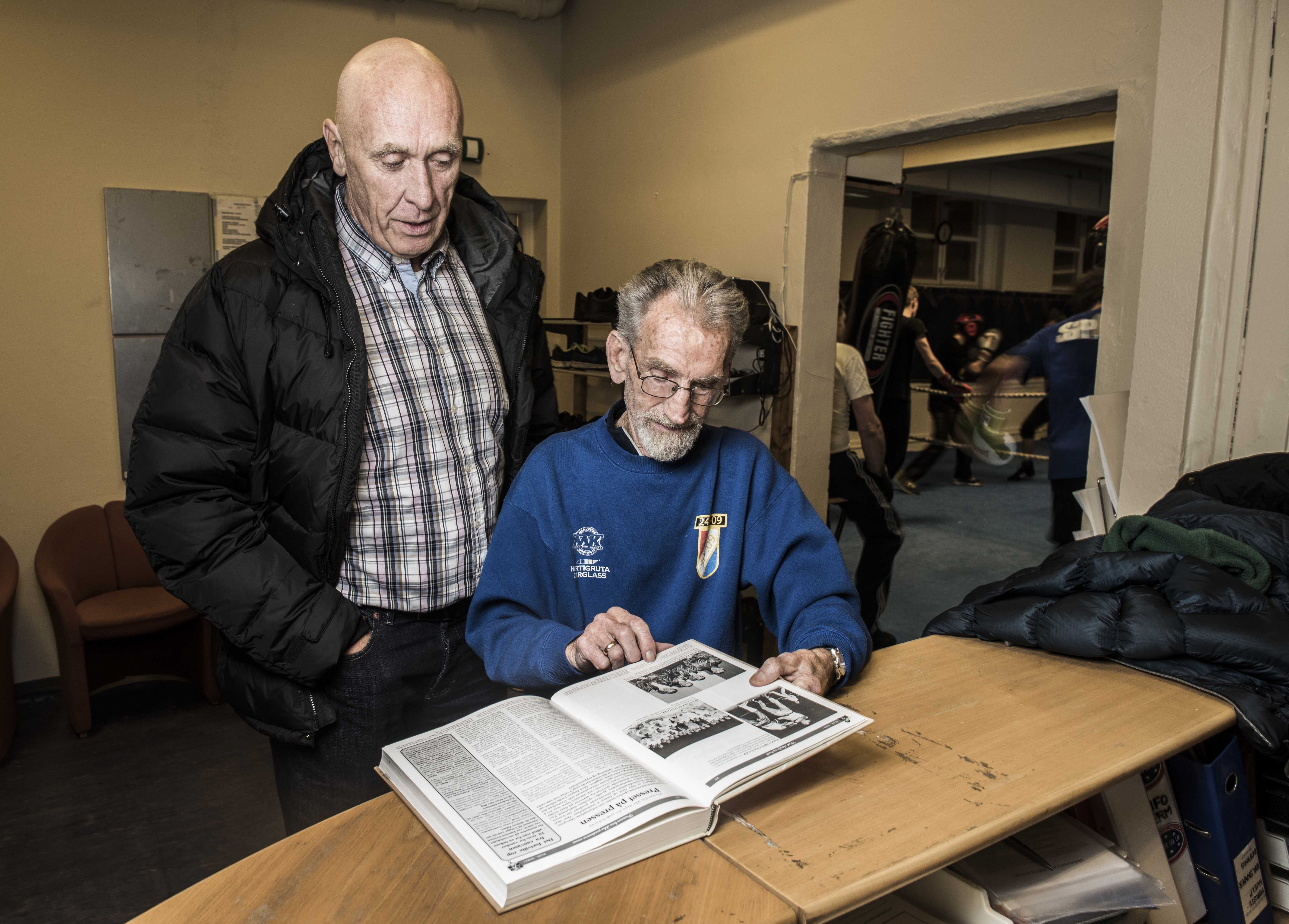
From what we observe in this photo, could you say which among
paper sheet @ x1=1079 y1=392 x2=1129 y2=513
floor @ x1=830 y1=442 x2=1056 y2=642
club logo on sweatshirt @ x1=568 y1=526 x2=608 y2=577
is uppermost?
paper sheet @ x1=1079 y1=392 x2=1129 y2=513

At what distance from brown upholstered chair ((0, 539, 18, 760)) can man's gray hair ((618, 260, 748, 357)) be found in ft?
9.57

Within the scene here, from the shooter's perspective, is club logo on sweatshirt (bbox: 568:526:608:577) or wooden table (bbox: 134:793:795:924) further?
club logo on sweatshirt (bbox: 568:526:608:577)

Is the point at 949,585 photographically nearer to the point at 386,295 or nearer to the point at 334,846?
the point at 386,295

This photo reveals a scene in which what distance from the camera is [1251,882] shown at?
1338 millimetres

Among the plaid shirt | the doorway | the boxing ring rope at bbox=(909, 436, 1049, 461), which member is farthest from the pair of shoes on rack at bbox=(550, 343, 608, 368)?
the boxing ring rope at bbox=(909, 436, 1049, 461)

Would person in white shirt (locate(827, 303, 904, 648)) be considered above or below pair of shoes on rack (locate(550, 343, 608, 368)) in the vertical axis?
below

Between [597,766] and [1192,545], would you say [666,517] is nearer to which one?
[597,766]

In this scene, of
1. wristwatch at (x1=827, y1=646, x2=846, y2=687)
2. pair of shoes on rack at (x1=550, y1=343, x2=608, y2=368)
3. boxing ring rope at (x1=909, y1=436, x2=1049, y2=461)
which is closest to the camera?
wristwatch at (x1=827, y1=646, x2=846, y2=687)

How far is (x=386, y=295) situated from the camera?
1659 millimetres

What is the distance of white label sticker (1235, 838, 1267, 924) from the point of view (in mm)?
1309

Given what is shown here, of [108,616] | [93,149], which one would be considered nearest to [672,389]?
[108,616]

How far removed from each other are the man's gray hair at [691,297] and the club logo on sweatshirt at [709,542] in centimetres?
28

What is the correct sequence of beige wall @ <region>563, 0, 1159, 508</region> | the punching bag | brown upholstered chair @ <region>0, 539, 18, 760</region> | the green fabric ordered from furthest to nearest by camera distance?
the punching bag < brown upholstered chair @ <region>0, 539, 18, 760</region> < beige wall @ <region>563, 0, 1159, 508</region> < the green fabric

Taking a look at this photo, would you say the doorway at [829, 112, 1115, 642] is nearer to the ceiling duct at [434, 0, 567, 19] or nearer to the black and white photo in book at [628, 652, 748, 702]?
the ceiling duct at [434, 0, 567, 19]
